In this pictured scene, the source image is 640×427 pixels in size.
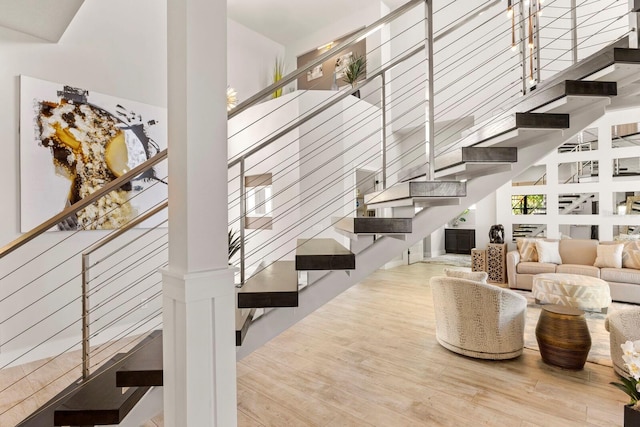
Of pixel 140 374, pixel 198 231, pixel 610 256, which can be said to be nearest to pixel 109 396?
pixel 140 374

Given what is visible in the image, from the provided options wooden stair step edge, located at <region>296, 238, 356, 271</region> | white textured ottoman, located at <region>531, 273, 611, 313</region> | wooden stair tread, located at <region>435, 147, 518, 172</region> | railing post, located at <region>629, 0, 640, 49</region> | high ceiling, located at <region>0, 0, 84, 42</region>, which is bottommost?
white textured ottoman, located at <region>531, 273, 611, 313</region>

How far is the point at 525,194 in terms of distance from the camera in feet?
20.0

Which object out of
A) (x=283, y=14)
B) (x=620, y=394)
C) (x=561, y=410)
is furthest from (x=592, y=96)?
(x=283, y=14)

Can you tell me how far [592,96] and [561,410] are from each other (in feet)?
6.28

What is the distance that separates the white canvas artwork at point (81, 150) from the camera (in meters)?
3.05

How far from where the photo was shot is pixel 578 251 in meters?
5.09

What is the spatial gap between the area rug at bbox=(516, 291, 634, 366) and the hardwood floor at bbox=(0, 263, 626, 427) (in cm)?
20

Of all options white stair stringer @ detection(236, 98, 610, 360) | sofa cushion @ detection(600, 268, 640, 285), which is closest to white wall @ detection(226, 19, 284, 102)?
white stair stringer @ detection(236, 98, 610, 360)

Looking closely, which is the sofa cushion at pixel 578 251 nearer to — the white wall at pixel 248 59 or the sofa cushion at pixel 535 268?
the sofa cushion at pixel 535 268

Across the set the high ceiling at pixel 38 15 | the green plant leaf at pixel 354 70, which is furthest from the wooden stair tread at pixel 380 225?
the green plant leaf at pixel 354 70

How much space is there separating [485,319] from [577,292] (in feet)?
5.69

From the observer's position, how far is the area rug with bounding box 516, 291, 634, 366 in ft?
9.65

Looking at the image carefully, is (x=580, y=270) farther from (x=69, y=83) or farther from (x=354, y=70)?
(x=69, y=83)

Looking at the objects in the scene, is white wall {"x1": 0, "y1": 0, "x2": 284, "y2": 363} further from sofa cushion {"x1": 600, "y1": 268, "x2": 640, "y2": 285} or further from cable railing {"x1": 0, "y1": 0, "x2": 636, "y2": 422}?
sofa cushion {"x1": 600, "y1": 268, "x2": 640, "y2": 285}
